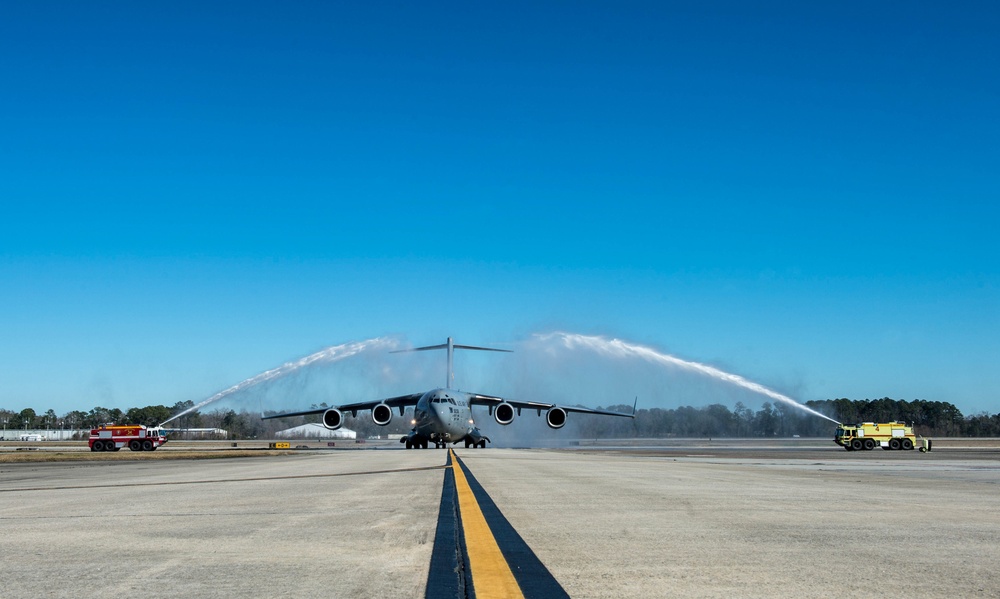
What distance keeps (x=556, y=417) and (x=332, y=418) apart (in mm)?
13525

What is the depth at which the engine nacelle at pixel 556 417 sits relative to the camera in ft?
165

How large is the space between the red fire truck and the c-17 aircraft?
37.2 feet

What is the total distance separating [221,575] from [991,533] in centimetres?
615

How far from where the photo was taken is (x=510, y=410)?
5128 centimetres

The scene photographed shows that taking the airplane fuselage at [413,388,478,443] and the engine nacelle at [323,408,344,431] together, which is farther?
the engine nacelle at [323,408,344,431]

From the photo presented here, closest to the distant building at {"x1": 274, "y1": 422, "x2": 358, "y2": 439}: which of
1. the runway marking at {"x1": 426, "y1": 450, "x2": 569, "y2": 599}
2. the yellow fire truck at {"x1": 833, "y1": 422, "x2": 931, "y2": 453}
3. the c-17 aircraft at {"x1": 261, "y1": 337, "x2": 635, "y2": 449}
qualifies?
the c-17 aircraft at {"x1": 261, "y1": 337, "x2": 635, "y2": 449}

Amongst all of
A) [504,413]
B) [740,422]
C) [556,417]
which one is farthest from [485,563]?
[740,422]

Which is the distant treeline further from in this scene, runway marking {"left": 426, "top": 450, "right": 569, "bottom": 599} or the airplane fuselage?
runway marking {"left": 426, "top": 450, "right": 569, "bottom": 599}

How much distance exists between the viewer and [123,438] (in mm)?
54969

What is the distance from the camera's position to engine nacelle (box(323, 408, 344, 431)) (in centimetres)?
4759

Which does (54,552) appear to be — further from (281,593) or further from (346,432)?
(346,432)

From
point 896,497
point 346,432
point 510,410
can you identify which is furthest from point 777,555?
point 346,432

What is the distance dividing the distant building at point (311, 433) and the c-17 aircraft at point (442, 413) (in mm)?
100676

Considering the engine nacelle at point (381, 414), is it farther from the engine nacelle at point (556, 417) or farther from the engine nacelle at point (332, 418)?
the engine nacelle at point (556, 417)
